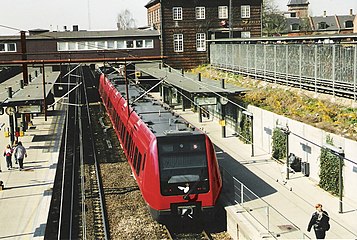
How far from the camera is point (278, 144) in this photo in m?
21.8

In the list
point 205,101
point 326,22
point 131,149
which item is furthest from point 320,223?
point 326,22

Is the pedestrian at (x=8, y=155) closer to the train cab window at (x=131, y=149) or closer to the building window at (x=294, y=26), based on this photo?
the train cab window at (x=131, y=149)

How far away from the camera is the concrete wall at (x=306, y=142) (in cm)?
1584

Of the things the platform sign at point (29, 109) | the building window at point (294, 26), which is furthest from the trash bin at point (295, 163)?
the building window at point (294, 26)

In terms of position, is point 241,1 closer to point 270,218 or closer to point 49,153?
point 49,153

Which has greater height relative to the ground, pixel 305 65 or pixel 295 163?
pixel 305 65

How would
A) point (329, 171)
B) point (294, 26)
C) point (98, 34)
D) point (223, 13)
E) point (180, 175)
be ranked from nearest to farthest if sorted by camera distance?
1. point (180, 175)
2. point (329, 171)
3. point (223, 13)
4. point (98, 34)
5. point (294, 26)

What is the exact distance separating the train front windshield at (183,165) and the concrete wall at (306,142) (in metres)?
4.41

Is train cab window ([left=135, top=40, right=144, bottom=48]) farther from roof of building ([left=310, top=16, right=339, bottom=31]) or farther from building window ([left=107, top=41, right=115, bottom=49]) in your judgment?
roof of building ([left=310, top=16, right=339, bottom=31])

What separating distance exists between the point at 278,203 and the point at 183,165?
3.40 m

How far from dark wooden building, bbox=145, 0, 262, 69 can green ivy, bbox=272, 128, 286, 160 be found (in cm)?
2907

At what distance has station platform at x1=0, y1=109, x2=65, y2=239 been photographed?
14.8 metres

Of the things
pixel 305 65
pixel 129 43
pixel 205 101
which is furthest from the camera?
pixel 129 43

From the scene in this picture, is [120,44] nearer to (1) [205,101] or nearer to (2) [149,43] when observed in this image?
(2) [149,43]
